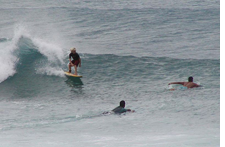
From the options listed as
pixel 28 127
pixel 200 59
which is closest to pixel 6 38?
pixel 200 59

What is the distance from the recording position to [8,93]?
15.8 metres

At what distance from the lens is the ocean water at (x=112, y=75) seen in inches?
424

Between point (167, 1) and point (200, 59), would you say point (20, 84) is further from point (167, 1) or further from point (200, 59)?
point (167, 1)

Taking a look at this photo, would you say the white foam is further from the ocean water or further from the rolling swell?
the rolling swell

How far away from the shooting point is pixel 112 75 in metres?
18.1

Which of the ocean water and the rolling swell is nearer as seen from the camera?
the ocean water

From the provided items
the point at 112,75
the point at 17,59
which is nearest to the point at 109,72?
the point at 112,75

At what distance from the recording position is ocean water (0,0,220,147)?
10.8 metres

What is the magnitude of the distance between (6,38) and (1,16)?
28.4 feet

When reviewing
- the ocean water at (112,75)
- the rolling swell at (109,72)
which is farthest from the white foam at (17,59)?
the rolling swell at (109,72)

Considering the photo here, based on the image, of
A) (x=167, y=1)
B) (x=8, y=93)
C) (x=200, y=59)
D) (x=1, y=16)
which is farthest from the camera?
(x=167, y=1)

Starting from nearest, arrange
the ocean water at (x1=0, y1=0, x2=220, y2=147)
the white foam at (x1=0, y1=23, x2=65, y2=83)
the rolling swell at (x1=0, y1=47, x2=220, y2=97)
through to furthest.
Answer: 1. the ocean water at (x1=0, y1=0, x2=220, y2=147)
2. the rolling swell at (x1=0, y1=47, x2=220, y2=97)
3. the white foam at (x1=0, y1=23, x2=65, y2=83)

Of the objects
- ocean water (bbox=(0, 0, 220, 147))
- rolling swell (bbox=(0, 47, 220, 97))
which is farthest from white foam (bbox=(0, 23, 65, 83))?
rolling swell (bbox=(0, 47, 220, 97))

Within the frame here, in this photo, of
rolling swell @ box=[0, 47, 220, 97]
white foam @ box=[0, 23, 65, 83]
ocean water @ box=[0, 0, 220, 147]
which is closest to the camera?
ocean water @ box=[0, 0, 220, 147]
